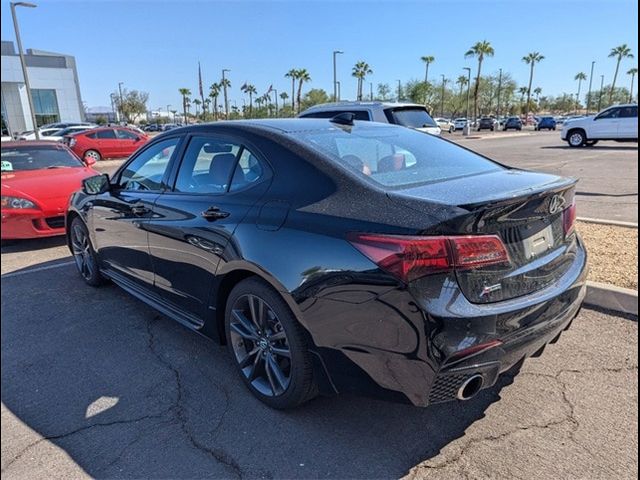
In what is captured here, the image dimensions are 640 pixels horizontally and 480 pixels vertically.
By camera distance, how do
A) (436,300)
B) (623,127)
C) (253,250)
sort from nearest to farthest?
(436,300) → (253,250) → (623,127)

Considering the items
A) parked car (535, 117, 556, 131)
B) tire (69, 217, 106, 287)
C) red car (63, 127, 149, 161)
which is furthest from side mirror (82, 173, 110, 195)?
parked car (535, 117, 556, 131)

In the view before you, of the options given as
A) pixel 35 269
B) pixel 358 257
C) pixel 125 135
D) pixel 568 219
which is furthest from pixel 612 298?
pixel 125 135

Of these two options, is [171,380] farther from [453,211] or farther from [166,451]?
[453,211]

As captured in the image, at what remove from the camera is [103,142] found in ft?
66.5

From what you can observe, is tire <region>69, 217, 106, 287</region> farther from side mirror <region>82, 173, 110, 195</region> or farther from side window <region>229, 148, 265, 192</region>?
side window <region>229, 148, 265, 192</region>

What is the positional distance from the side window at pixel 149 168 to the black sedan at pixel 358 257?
0.09 metres

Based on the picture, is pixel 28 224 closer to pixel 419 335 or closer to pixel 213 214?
pixel 213 214

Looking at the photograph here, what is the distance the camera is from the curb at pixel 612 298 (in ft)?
12.3

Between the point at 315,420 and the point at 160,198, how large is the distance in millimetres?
1954

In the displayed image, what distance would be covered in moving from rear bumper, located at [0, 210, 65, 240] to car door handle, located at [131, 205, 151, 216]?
322cm

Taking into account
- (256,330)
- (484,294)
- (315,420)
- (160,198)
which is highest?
(160,198)

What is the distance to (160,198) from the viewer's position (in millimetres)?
3447

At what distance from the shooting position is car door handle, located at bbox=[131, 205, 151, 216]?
3.57 metres

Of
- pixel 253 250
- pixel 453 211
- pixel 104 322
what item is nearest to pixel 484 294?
pixel 453 211
